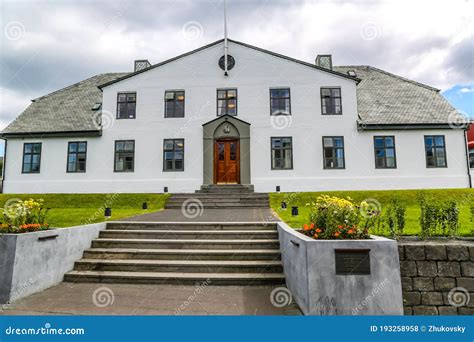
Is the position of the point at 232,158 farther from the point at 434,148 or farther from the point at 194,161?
the point at 434,148

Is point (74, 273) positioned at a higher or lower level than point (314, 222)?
lower

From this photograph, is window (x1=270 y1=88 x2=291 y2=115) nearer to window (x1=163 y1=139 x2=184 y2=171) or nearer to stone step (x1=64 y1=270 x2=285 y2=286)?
window (x1=163 y1=139 x2=184 y2=171)

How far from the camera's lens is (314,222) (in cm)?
544

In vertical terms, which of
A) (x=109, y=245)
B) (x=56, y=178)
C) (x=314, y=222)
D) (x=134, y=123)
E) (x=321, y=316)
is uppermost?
(x=134, y=123)

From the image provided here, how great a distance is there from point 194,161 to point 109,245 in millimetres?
10171

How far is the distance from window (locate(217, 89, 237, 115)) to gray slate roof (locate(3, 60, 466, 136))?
301 inches

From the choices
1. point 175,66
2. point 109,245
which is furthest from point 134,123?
point 109,245

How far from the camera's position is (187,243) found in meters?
7.24

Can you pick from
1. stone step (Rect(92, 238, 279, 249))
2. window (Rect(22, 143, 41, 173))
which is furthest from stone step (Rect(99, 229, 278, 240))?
window (Rect(22, 143, 41, 173))

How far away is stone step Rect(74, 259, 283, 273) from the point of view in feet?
20.5

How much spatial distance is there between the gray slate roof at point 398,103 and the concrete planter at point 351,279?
14136mm

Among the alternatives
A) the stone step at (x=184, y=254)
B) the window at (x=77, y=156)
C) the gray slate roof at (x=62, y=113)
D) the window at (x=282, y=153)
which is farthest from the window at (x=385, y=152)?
the window at (x=77, y=156)

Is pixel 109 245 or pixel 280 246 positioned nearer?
pixel 280 246

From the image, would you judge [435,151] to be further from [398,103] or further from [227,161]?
[227,161]
